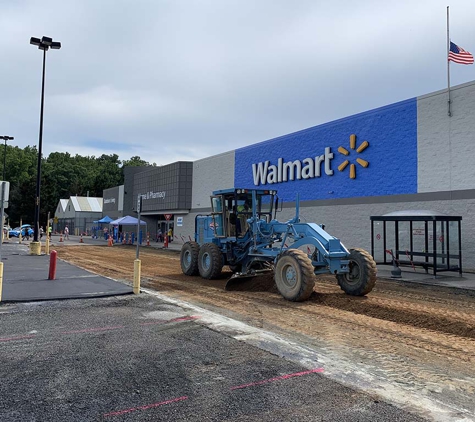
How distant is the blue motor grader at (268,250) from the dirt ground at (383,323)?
1.51ft

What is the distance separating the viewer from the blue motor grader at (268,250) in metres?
9.77

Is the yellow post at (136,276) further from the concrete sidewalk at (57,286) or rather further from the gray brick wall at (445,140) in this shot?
the gray brick wall at (445,140)

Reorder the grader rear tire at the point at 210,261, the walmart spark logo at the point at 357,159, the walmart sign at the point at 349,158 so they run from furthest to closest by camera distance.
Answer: the walmart spark logo at the point at 357,159
the walmart sign at the point at 349,158
the grader rear tire at the point at 210,261

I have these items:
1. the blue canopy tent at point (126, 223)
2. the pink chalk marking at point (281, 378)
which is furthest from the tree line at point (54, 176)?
the pink chalk marking at point (281, 378)

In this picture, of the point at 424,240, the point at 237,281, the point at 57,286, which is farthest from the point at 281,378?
the point at 424,240

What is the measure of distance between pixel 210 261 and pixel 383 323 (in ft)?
22.3

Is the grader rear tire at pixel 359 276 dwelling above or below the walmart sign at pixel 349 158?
below

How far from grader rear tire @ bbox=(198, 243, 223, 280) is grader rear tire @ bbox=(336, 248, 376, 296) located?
4225mm

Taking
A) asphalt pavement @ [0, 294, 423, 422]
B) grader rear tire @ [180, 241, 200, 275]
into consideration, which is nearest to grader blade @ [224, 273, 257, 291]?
grader rear tire @ [180, 241, 200, 275]

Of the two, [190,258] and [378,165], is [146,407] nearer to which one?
[190,258]

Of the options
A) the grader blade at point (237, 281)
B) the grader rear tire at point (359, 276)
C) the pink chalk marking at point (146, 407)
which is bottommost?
the pink chalk marking at point (146, 407)

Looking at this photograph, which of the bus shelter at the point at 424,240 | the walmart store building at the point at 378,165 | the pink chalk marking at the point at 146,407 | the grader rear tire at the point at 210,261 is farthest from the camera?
the walmart store building at the point at 378,165

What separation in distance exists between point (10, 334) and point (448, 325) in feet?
24.3

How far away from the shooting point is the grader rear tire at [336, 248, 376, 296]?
32.1ft
